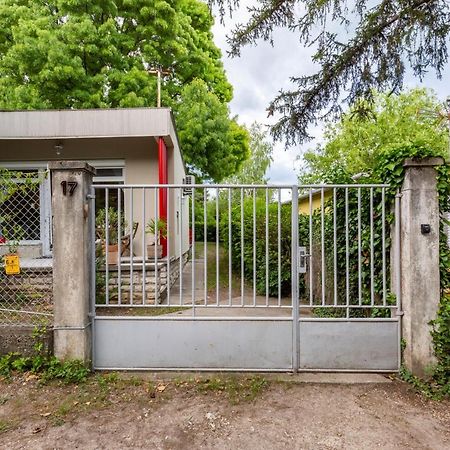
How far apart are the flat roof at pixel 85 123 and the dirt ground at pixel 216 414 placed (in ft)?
16.8

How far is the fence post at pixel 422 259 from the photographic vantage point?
336cm

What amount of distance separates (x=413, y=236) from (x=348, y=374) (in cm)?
154

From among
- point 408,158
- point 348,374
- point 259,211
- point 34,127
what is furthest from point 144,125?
point 348,374

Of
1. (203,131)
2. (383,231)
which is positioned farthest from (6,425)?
(203,131)

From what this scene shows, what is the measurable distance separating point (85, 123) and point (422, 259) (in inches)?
263

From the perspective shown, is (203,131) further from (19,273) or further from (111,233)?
(19,273)

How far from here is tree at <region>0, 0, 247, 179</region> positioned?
11.9 meters

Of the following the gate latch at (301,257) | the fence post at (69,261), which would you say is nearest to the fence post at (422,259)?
the gate latch at (301,257)

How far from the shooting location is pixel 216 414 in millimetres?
2924

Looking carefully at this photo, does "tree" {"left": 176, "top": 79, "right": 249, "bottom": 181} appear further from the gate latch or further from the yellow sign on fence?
the gate latch

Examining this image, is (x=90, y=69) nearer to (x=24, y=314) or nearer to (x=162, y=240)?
(x=162, y=240)

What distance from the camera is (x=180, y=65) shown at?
15.2 meters

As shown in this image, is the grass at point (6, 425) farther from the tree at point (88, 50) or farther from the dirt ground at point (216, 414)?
the tree at point (88, 50)

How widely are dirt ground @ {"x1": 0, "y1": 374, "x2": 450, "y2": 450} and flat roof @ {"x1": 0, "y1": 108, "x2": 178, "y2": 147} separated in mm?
5109
